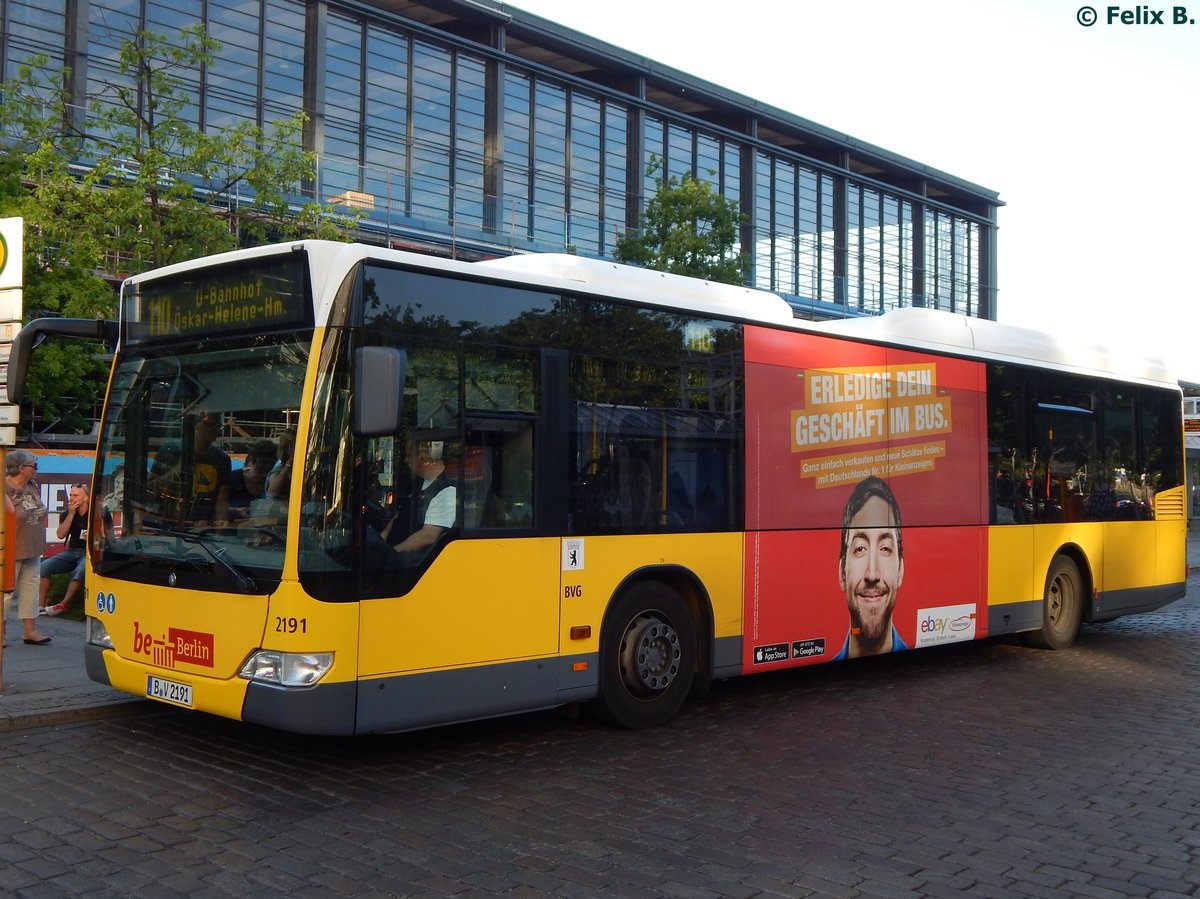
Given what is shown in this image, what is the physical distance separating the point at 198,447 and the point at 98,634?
1.59 m

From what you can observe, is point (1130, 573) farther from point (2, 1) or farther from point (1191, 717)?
point (2, 1)

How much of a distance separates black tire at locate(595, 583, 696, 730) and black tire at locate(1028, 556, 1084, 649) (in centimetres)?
548

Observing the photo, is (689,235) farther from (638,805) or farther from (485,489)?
(638,805)

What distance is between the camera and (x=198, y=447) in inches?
273

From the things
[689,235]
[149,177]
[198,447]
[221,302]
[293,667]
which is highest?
[689,235]

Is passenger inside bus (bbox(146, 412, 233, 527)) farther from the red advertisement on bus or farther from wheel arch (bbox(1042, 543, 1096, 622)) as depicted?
wheel arch (bbox(1042, 543, 1096, 622))

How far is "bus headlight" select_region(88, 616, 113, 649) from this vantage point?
7477 mm

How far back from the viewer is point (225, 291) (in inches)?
276

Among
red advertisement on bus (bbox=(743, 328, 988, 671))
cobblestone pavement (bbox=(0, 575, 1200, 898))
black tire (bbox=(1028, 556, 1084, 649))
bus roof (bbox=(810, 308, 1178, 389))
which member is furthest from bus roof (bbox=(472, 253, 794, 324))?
black tire (bbox=(1028, 556, 1084, 649))

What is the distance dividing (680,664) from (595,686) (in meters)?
0.84

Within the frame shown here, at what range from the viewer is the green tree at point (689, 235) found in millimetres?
25500

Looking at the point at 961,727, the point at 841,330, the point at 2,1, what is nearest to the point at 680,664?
the point at 961,727

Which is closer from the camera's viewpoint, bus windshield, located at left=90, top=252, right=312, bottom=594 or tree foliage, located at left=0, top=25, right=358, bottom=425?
bus windshield, located at left=90, top=252, right=312, bottom=594

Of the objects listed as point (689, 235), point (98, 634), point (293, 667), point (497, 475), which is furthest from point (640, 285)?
point (689, 235)
